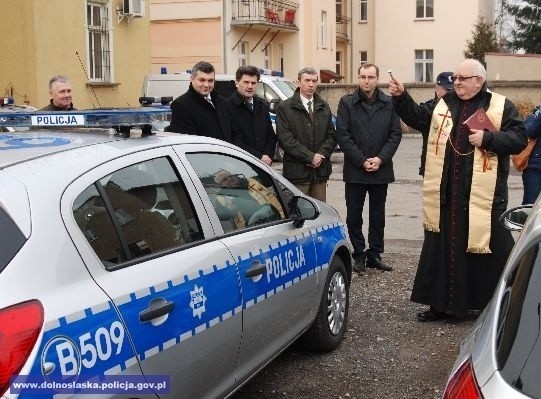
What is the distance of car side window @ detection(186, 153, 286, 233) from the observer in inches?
149

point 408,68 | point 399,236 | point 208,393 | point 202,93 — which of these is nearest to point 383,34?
point 408,68

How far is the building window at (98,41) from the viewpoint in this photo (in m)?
17.1

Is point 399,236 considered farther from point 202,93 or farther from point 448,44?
point 448,44

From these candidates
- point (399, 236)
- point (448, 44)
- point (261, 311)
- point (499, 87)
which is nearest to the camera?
point (261, 311)

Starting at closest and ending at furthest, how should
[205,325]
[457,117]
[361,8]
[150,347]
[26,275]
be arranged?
[26,275] < [150,347] < [205,325] < [457,117] < [361,8]

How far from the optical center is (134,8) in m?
17.9

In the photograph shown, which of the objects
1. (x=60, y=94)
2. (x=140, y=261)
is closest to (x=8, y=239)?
(x=140, y=261)

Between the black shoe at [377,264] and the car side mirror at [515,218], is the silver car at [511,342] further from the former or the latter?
the black shoe at [377,264]

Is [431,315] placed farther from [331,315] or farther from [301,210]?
[301,210]

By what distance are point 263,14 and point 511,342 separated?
28547mm

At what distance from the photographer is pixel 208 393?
3387 mm

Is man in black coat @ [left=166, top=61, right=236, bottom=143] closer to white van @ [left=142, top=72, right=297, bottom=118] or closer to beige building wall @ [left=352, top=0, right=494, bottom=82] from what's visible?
white van @ [left=142, top=72, right=297, bottom=118]

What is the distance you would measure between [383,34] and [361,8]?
10.5ft

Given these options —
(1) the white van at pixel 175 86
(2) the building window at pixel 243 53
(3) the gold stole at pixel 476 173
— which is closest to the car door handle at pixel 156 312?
(3) the gold stole at pixel 476 173
